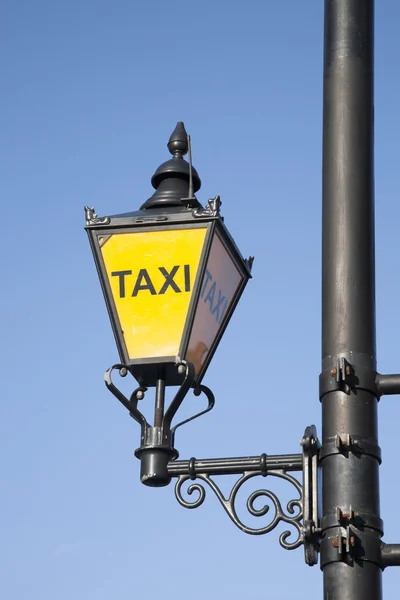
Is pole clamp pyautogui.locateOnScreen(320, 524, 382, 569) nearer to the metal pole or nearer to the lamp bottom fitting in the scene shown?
the metal pole

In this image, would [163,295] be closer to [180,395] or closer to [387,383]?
[180,395]

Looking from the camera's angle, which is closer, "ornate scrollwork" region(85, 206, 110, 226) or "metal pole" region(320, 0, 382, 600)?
"metal pole" region(320, 0, 382, 600)

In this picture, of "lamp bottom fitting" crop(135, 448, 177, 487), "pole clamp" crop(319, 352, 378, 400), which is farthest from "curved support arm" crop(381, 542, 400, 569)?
"lamp bottom fitting" crop(135, 448, 177, 487)

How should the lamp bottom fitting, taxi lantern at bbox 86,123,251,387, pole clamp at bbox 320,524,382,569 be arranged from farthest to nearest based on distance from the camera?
taxi lantern at bbox 86,123,251,387
the lamp bottom fitting
pole clamp at bbox 320,524,382,569

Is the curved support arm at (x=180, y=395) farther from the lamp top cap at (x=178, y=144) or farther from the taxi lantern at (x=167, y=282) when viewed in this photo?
the lamp top cap at (x=178, y=144)

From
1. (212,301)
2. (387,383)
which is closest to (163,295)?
(212,301)

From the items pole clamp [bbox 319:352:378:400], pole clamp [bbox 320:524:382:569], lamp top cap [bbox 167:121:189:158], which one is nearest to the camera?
pole clamp [bbox 320:524:382:569]

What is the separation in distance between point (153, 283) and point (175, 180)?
78cm

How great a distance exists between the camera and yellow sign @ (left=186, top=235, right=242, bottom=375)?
4.70 meters

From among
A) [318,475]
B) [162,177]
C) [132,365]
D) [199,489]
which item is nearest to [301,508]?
[318,475]

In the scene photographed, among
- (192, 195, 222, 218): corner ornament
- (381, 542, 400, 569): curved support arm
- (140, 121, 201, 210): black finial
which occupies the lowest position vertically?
(381, 542, 400, 569): curved support arm

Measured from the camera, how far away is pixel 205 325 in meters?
4.76

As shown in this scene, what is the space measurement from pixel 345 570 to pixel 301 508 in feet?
1.19

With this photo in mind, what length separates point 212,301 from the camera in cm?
484
